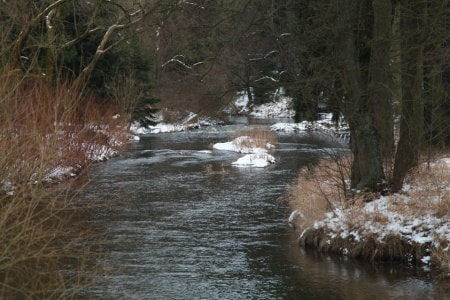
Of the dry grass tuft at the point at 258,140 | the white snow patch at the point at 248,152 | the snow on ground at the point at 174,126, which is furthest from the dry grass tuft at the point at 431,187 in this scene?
the snow on ground at the point at 174,126

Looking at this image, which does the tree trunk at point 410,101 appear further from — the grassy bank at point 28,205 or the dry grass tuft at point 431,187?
the grassy bank at point 28,205

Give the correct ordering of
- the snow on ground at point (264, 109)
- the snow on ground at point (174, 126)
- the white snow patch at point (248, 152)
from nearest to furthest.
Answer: the white snow patch at point (248, 152), the snow on ground at point (174, 126), the snow on ground at point (264, 109)

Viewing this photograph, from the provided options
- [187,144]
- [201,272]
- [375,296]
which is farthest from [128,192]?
[187,144]

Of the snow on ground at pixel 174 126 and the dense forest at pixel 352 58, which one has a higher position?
the dense forest at pixel 352 58

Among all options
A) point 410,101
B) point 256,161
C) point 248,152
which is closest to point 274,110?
point 248,152

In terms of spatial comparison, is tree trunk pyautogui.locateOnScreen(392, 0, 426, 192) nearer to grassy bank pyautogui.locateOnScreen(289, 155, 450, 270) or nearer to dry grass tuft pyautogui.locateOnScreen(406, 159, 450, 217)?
dry grass tuft pyautogui.locateOnScreen(406, 159, 450, 217)

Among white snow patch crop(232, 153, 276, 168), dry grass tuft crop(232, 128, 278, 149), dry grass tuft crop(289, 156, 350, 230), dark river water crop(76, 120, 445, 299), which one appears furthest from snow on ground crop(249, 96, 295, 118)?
dry grass tuft crop(289, 156, 350, 230)

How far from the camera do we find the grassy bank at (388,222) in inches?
416

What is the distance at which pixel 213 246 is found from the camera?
1194 centimetres

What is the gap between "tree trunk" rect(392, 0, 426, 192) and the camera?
12.4 metres

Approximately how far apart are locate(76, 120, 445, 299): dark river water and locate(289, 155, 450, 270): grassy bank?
386 mm

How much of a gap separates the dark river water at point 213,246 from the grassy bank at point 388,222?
0.39 meters

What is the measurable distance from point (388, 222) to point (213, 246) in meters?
3.40

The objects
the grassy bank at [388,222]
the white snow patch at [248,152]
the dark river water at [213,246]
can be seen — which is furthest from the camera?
the white snow patch at [248,152]
